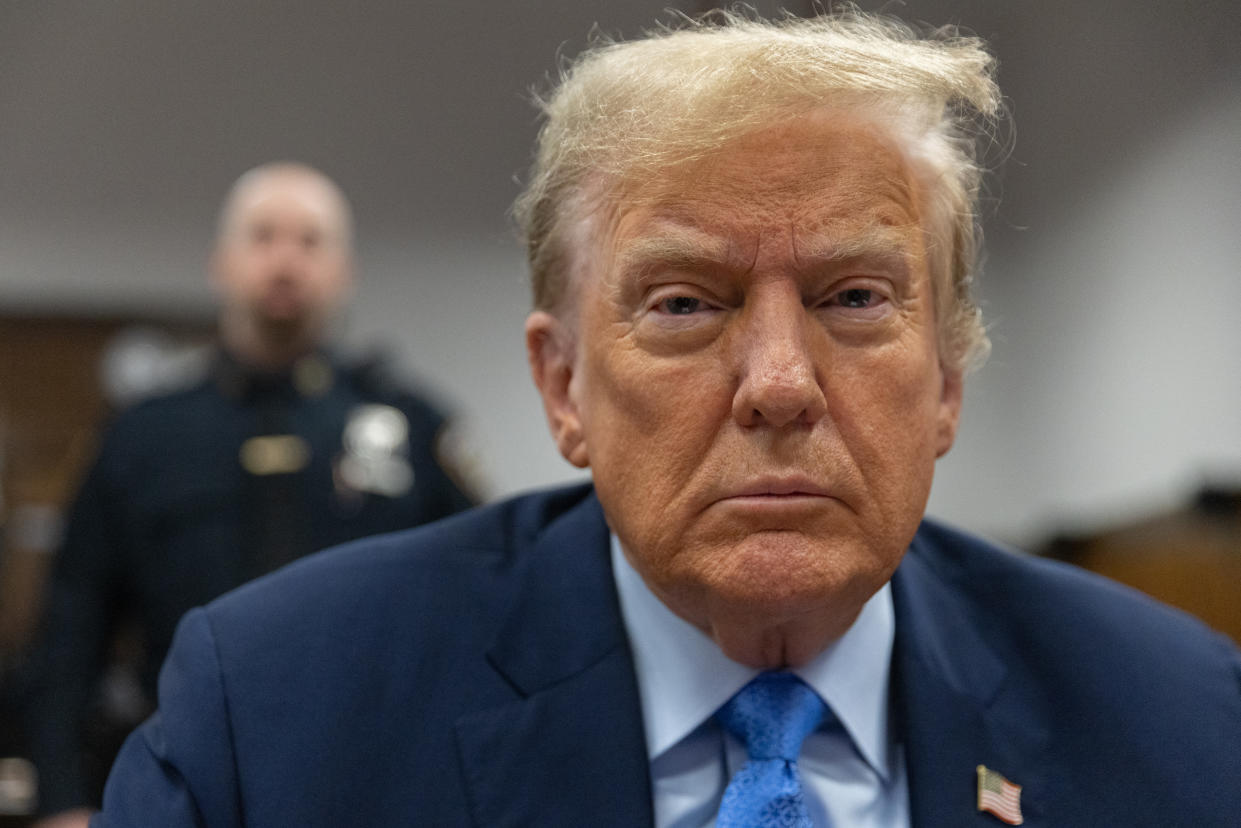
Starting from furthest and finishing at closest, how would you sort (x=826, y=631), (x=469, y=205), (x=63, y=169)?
(x=469, y=205) < (x=63, y=169) < (x=826, y=631)

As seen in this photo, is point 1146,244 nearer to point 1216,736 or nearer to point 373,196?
point 373,196

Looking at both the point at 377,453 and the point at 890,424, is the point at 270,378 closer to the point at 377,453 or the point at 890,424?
the point at 377,453

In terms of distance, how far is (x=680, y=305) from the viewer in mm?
1382

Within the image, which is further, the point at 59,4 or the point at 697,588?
the point at 59,4

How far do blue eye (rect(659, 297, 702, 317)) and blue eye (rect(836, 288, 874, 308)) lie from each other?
15cm

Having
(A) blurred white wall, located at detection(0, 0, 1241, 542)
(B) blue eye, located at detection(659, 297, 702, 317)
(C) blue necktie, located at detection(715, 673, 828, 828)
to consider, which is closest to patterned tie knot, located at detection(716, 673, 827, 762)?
(C) blue necktie, located at detection(715, 673, 828, 828)

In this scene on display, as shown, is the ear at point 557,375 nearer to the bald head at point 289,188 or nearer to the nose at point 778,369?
the nose at point 778,369

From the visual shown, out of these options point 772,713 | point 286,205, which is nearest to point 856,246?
point 772,713

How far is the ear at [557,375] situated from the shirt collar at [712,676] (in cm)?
17

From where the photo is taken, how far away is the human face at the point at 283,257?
2.97m

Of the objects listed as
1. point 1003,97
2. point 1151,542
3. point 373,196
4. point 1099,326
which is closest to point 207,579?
point 1003,97

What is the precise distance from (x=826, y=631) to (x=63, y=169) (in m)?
6.32

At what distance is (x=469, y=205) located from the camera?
7.34 metres

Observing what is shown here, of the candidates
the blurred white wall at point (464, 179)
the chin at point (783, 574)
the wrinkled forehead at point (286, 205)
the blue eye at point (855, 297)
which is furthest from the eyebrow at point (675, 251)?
the blurred white wall at point (464, 179)
